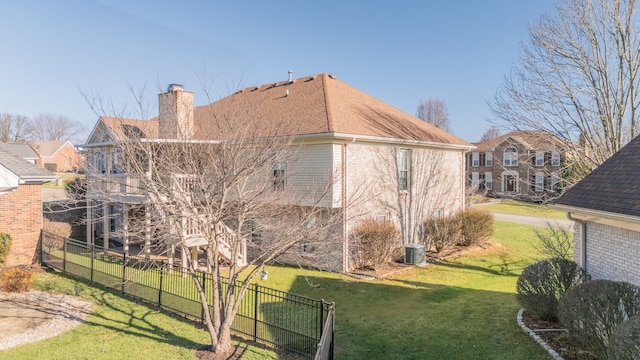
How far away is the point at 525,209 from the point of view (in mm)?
34562

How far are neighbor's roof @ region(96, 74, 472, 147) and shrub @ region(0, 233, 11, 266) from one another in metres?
6.50

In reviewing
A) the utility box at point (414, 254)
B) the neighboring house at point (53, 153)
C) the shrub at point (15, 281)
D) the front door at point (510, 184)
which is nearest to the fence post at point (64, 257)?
the shrub at point (15, 281)

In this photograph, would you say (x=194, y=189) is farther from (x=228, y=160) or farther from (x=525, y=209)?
(x=525, y=209)

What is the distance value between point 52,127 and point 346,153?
88.0 metres

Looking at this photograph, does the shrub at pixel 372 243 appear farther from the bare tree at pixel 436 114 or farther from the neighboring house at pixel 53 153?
the neighboring house at pixel 53 153

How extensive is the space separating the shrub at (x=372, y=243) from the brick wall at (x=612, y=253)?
6.49 m

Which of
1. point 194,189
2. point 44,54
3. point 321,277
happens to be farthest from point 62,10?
point 321,277

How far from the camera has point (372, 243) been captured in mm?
14109

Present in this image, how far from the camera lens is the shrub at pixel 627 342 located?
4.61 metres

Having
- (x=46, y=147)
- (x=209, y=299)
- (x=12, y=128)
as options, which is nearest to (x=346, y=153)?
(x=209, y=299)

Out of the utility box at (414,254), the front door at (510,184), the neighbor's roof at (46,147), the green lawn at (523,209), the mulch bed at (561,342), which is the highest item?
the neighbor's roof at (46,147)

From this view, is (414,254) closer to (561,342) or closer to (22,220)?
(561,342)

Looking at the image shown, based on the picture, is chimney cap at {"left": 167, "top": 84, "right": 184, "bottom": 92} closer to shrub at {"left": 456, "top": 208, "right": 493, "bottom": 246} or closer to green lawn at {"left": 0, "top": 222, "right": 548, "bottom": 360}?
green lawn at {"left": 0, "top": 222, "right": 548, "bottom": 360}

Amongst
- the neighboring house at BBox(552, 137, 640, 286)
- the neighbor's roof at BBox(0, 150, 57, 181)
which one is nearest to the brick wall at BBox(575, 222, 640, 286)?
the neighboring house at BBox(552, 137, 640, 286)
